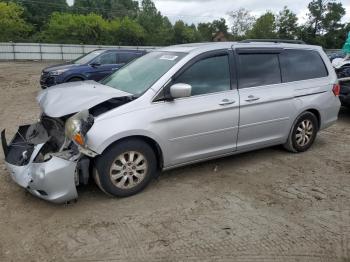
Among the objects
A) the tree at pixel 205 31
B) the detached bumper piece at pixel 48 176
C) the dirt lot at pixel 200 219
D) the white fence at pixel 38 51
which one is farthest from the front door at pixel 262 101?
the tree at pixel 205 31

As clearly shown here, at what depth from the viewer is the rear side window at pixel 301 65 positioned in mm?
5738

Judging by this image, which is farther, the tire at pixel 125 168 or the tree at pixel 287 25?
the tree at pixel 287 25

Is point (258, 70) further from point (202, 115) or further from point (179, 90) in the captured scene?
point (179, 90)

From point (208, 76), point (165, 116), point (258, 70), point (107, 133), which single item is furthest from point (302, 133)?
point (107, 133)

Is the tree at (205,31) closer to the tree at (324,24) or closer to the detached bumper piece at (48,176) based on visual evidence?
the tree at (324,24)

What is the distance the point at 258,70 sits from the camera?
5.40 metres

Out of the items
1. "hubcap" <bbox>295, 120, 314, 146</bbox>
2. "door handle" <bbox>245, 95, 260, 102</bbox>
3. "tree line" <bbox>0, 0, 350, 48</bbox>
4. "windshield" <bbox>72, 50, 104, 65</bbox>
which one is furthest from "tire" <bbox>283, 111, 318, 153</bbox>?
"tree line" <bbox>0, 0, 350, 48</bbox>

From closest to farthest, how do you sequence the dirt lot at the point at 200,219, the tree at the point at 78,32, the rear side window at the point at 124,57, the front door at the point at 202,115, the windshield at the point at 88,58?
1. the dirt lot at the point at 200,219
2. the front door at the point at 202,115
3. the windshield at the point at 88,58
4. the rear side window at the point at 124,57
5. the tree at the point at 78,32

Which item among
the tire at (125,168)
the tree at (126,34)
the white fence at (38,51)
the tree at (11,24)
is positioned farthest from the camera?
the tree at (126,34)

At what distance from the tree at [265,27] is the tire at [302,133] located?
2147 inches

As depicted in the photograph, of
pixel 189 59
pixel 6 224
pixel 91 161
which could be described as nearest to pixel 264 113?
pixel 189 59

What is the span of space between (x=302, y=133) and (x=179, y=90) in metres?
2.65

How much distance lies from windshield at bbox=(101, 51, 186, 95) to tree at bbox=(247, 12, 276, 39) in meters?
55.6

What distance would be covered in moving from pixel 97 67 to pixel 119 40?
46.5 m
